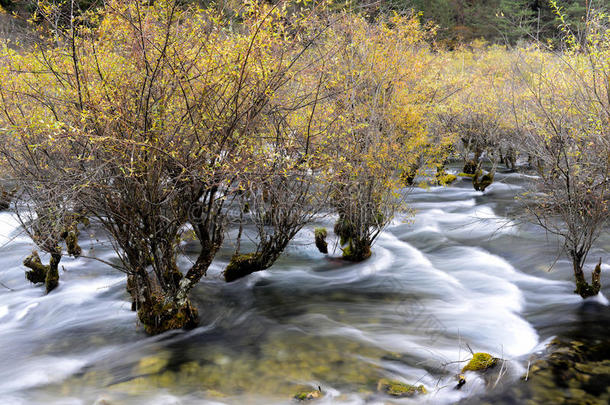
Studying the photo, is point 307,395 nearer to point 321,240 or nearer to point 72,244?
point 321,240

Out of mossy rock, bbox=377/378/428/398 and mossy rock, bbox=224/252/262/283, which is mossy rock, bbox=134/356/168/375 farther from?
mossy rock, bbox=224/252/262/283

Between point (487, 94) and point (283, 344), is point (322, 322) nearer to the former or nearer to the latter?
point (283, 344)

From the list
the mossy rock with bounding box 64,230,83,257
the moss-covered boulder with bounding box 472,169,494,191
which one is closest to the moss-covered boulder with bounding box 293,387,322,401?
the mossy rock with bounding box 64,230,83,257

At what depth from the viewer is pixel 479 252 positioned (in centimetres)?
1302

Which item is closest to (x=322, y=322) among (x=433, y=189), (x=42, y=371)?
(x=42, y=371)

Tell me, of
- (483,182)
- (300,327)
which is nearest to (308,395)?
(300,327)

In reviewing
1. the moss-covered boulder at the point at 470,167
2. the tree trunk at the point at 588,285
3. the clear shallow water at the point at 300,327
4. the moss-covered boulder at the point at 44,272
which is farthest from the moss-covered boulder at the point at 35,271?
the moss-covered boulder at the point at 470,167

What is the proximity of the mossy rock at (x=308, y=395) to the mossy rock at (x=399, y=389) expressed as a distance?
90 centimetres

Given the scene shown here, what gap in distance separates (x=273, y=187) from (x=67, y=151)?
13.1ft

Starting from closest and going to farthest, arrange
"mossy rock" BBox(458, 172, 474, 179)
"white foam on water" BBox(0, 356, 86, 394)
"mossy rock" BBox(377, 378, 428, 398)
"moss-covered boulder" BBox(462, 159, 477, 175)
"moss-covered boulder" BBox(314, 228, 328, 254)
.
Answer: "mossy rock" BBox(377, 378, 428, 398), "white foam on water" BBox(0, 356, 86, 394), "moss-covered boulder" BBox(314, 228, 328, 254), "mossy rock" BBox(458, 172, 474, 179), "moss-covered boulder" BBox(462, 159, 477, 175)

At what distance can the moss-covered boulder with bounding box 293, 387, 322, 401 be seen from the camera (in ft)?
20.0

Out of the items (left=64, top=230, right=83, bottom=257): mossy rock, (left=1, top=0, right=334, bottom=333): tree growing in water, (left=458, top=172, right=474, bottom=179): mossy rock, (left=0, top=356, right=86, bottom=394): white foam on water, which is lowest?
(left=0, top=356, right=86, bottom=394): white foam on water

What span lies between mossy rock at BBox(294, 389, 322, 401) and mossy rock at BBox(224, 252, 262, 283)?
4.73m

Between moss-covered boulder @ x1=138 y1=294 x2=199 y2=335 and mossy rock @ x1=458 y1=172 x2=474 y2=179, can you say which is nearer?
moss-covered boulder @ x1=138 y1=294 x2=199 y2=335
